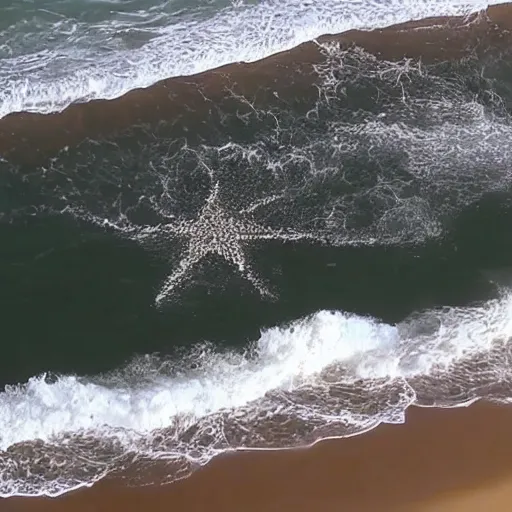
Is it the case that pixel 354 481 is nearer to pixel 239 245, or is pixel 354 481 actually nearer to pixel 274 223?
pixel 239 245

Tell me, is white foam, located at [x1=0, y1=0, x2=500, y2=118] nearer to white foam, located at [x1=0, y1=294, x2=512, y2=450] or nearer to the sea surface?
the sea surface

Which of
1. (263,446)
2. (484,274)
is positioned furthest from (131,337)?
(484,274)

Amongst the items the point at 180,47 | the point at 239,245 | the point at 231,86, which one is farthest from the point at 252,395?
the point at 180,47

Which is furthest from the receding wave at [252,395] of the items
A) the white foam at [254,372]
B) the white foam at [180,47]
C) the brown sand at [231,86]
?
the white foam at [180,47]

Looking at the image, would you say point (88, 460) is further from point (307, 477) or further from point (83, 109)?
point (83, 109)

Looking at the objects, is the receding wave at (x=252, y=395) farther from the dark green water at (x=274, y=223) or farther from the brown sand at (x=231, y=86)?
the brown sand at (x=231, y=86)

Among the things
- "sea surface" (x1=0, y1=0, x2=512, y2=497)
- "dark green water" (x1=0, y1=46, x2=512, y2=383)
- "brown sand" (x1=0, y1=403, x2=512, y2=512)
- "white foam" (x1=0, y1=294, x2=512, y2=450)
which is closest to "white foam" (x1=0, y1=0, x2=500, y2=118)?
"sea surface" (x1=0, y1=0, x2=512, y2=497)
